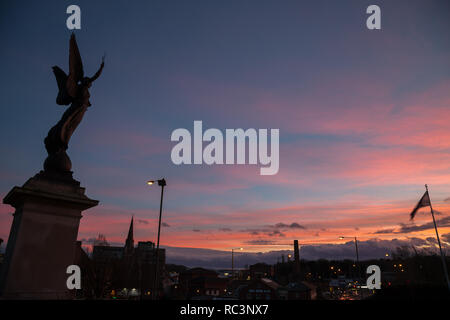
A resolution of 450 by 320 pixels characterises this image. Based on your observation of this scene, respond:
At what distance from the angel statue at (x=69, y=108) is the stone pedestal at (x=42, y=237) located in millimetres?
504

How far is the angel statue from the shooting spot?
7.57 metres

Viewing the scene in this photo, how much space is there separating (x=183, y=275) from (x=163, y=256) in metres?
24.7

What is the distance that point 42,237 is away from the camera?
257 inches

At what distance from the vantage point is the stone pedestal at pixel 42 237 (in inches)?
241

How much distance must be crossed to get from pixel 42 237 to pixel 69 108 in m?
3.71

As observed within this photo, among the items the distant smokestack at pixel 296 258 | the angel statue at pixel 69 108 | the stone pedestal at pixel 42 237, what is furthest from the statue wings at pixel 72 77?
the distant smokestack at pixel 296 258

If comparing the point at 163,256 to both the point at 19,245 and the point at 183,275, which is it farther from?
the point at 19,245

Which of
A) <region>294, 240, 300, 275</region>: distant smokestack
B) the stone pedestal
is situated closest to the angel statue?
the stone pedestal

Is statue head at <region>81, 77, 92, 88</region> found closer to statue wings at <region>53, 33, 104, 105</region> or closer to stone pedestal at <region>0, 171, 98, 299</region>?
statue wings at <region>53, 33, 104, 105</region>

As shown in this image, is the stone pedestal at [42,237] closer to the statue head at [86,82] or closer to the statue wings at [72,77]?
the statue wings at [72,77]

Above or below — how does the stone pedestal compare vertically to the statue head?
below

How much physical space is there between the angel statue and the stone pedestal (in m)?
0.50

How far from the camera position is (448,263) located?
40.1m
